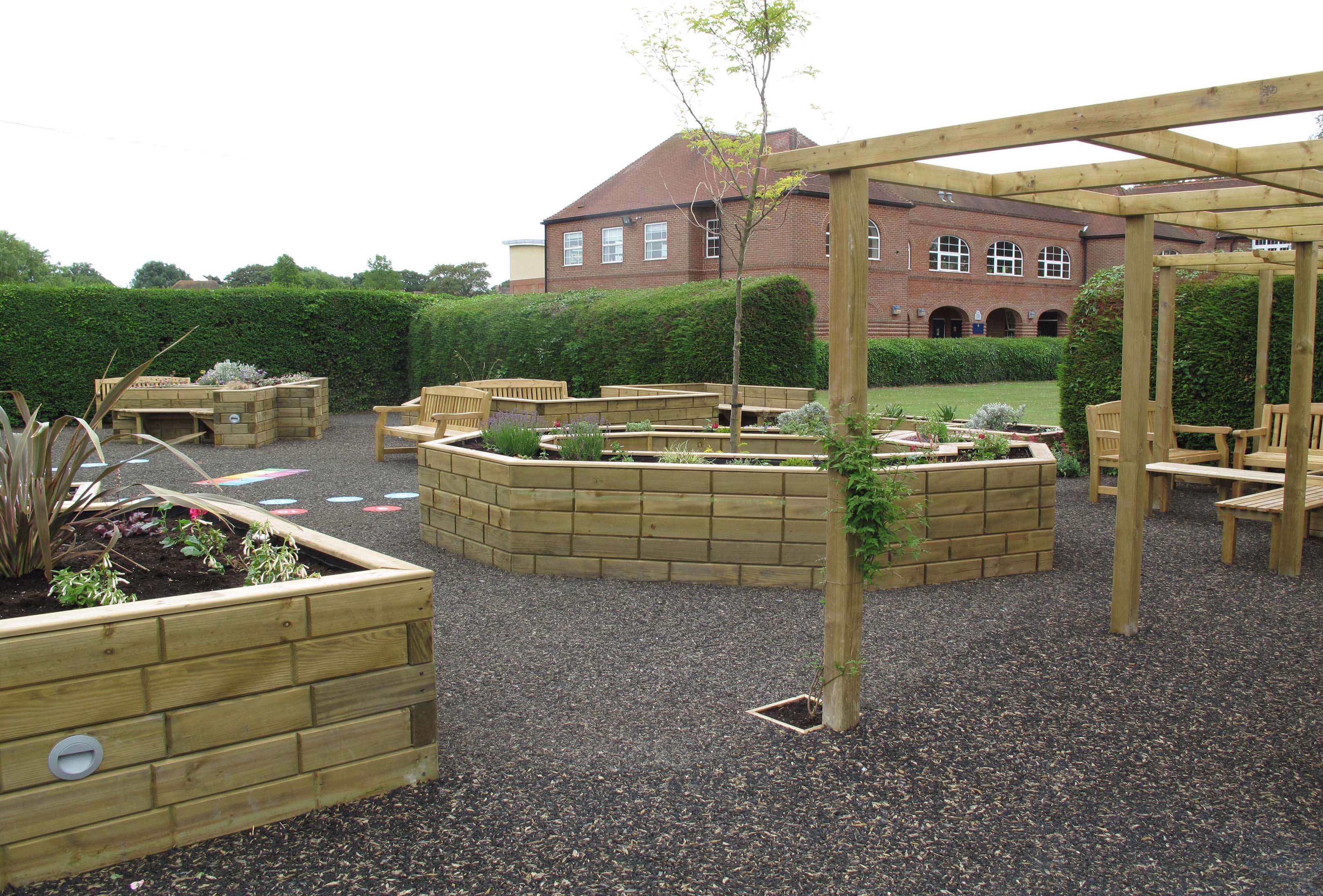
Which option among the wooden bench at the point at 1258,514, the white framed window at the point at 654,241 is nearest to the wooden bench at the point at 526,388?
the wooden bench at the point at 1258,514

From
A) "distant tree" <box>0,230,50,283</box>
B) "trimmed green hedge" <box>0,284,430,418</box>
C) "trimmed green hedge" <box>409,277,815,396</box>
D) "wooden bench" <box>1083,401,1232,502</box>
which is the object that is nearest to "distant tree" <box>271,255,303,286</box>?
"trimmed green hedge" <box>0,284,430,418</box>

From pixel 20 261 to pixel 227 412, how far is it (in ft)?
230

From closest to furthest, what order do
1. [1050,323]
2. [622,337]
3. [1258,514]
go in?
[1258,514], [622,337], [1050,323]

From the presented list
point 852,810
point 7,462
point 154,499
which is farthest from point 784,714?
point 7,462

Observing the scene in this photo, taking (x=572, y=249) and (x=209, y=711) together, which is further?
(x=572, y=249)

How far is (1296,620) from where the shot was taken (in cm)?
491

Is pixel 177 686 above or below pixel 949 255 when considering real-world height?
below

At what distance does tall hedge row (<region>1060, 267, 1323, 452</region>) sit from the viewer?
29.7 ft

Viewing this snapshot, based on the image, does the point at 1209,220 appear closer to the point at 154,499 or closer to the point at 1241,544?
the point at 1241,544

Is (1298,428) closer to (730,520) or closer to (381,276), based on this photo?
(730,520)

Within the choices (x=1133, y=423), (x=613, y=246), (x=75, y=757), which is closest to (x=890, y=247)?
(x=613, y=246)

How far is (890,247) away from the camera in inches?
1292

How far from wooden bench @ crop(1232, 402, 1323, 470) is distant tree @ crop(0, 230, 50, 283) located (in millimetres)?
68915

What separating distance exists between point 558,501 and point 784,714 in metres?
2.45
